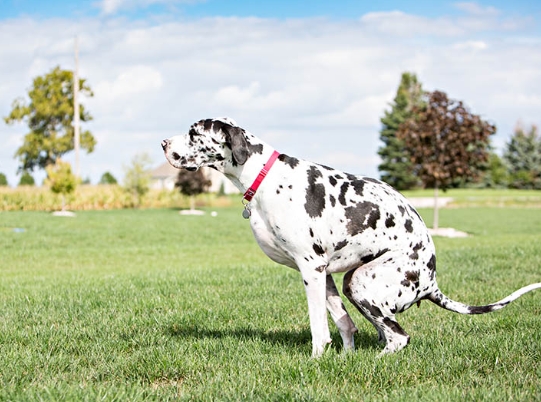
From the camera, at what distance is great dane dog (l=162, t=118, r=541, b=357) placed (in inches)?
206

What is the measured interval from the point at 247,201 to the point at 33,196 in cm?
4000

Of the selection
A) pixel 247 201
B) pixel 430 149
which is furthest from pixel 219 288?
pixel 430 149

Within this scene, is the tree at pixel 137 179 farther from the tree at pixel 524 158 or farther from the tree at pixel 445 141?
the tree at pixel 524 158

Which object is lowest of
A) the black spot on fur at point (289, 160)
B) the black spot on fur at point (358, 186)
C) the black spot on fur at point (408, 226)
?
the black spot on fur at point (408, 226)

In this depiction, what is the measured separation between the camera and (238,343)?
5.89 metres

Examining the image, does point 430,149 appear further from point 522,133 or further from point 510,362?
point 522,133

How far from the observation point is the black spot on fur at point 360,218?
523 cm

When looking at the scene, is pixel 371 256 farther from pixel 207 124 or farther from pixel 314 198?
pixel 207 124

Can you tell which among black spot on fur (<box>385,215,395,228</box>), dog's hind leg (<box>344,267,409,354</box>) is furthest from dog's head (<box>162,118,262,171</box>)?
dog's hind leg (<box>344,267,409,354</box>)

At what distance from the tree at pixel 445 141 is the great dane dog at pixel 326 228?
20444mm

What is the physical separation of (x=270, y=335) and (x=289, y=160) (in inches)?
79.8

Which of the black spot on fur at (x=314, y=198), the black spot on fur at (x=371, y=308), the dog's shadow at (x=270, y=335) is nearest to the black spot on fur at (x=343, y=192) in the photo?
the black spot on fur at (x=314, y=198)

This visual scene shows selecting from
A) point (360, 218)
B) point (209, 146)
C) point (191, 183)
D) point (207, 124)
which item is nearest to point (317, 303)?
point (360, 218)

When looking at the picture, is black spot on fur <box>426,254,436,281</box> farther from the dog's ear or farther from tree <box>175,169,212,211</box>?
tree <box>175,169,212,211</box>
